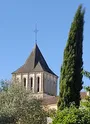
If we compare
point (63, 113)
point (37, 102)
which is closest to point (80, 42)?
point (37, 102)

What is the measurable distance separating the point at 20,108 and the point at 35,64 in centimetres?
7733

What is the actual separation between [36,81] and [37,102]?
7963 centimetres

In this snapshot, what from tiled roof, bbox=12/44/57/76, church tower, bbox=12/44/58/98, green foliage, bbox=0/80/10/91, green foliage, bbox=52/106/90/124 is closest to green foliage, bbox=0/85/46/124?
green foliage, bbox=0/80/10/91

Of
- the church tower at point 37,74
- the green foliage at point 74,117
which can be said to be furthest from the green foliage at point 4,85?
the church tower at point 37,74

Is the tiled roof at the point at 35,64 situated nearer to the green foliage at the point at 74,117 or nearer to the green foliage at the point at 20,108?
the green foliage at the point at 20,108

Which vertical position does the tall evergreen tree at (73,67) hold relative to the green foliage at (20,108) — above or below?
above

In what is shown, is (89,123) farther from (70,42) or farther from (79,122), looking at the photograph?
(70,42)

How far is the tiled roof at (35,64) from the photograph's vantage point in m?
108

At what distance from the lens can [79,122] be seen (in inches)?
748

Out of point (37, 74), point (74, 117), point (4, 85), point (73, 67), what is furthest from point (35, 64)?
point (74, 117)

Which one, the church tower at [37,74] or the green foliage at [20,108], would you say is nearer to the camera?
the green foliage at [20,108]

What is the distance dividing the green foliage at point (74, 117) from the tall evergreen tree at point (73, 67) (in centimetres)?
792

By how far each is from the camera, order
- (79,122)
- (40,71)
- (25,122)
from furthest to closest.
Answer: (40,71)
(25,122)
(79,122)

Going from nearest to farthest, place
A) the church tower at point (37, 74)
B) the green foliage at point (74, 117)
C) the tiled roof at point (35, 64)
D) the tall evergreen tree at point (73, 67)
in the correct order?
the green foliage at point (74, 117) → the tall evergreen tree at point (73, 67) → the tiled roof at point (35, 64) → the church tower at point (37, 74)
